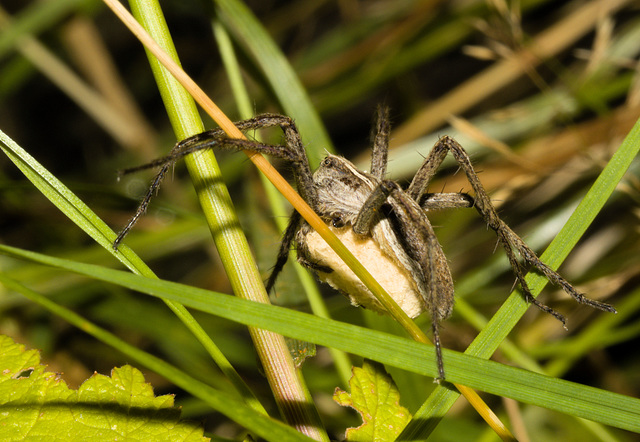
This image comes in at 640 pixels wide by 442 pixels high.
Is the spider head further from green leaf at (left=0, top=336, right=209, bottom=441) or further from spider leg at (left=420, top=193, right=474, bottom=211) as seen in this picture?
green leaf at (left=0, top=336, right=209, bottom=441)

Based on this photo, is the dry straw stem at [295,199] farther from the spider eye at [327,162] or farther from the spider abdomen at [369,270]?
the spider eye at [327,162]

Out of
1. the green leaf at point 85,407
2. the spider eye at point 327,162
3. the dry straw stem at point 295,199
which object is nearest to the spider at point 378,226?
the spider eye at point 327,162

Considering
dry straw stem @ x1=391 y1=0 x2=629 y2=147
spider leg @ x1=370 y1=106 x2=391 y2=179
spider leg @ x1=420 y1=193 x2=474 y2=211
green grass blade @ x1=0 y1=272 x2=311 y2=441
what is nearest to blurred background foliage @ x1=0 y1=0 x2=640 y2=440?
dry straw stem @ x1=391 y1=0 x2=629 y2=147

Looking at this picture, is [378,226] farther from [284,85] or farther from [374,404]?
[284,85]

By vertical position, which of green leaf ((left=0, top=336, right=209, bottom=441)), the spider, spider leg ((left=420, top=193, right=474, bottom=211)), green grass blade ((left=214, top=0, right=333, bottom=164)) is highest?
green grass blade ((left=214, top=0, right=333, bottom=164))

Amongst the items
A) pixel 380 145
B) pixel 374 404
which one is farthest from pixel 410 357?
pixel 380 145

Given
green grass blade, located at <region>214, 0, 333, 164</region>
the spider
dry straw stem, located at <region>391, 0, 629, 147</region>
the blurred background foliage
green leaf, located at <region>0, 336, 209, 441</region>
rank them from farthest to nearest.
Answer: dry straw stem, located at <region>391, 0, 629, 147</region> < the blurred background foliage < green grass blade, located at <region>214, 0, 333, 164</region> < the spider < green leaf, located at <region>0, 336, 209, 441</region>

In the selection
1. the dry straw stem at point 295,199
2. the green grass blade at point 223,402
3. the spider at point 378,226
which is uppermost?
the spider at point 378,226
